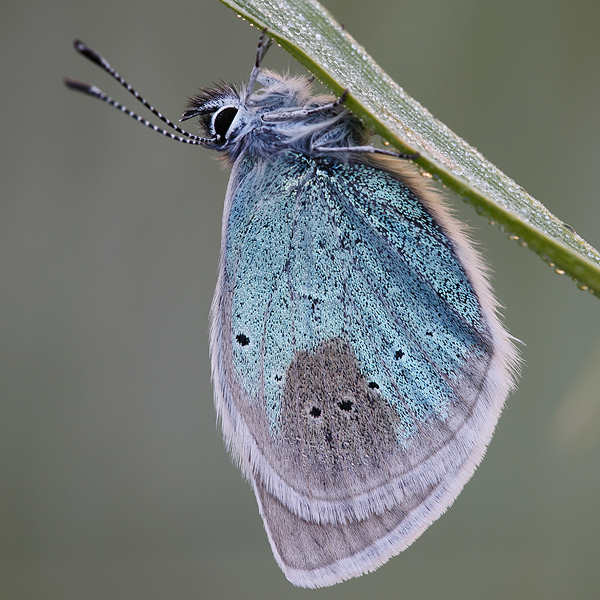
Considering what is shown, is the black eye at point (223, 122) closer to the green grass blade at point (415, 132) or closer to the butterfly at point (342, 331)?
the butterfly at point (342, 331)

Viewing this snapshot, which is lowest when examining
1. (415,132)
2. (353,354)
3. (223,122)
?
(353,354)

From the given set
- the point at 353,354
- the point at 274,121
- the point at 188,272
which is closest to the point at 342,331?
the point at 353,354

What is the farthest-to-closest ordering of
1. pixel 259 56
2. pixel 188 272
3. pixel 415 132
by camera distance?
pixel 188 272 < pixel 259 56 < pixel 415 132

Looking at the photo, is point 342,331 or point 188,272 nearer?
point 342,331

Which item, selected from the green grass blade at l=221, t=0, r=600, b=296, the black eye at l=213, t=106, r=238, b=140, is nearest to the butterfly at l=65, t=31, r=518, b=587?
the black eye at l=213, t=106, r=238, b=140

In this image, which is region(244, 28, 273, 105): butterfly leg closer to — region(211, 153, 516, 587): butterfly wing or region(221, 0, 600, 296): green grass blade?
region(211, 153, 516, 587): butterfly wing

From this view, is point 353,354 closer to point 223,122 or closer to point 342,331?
point 342,331

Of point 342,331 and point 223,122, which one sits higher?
point 223,122
